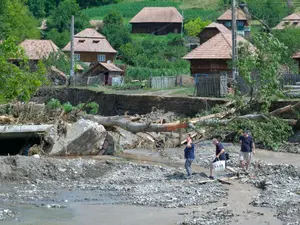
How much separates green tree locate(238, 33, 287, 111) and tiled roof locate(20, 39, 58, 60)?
37.8m

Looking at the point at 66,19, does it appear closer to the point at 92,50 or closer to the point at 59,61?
the point at 92,50

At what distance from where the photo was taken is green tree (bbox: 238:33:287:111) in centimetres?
3444

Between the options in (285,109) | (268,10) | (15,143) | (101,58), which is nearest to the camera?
(285,109)

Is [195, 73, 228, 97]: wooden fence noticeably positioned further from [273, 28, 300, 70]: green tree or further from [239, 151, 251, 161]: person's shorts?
[239, 151, 251, 161]: person's shorts

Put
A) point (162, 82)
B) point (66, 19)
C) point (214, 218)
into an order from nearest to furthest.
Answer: point (214, 218)
point (162, 82)
point (66, 19)

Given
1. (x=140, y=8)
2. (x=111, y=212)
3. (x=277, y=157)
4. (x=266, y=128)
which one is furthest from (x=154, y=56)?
(x=111, y=212)

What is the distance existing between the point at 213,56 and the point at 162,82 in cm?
645

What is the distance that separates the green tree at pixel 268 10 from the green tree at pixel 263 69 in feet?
219

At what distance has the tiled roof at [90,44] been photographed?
83875 millimetres

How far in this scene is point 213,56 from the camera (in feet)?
180

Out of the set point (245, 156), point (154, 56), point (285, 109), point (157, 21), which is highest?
point (157, 21)

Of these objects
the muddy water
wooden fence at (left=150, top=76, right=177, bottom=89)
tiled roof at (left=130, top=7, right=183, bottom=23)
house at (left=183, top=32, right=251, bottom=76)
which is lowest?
wooden fence at (left=150, top=76, right=177, bottom=89)

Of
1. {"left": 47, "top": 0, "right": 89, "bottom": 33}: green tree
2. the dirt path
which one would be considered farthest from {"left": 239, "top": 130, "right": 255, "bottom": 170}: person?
{"left": 47, "top": 0, "right": 89, "bottom": 33}: green tree

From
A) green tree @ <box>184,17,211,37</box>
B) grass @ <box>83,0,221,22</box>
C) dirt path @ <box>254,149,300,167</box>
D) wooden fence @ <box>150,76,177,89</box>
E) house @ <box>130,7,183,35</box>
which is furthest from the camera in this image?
grass @ <box>83,0,221,22</box>
